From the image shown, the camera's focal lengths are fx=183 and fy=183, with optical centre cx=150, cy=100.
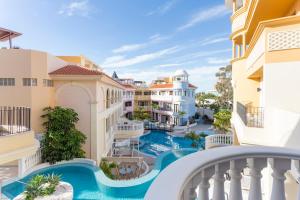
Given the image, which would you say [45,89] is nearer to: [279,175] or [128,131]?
[128,131]

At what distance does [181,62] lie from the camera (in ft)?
137

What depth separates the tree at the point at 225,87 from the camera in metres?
37.8

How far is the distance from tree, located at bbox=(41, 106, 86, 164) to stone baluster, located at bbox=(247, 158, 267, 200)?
1084 centimetres

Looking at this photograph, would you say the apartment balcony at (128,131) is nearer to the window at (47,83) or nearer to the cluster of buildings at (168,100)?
the window at (47,83)

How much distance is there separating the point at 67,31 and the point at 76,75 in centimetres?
802

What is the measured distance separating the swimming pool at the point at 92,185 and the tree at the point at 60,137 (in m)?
0.64

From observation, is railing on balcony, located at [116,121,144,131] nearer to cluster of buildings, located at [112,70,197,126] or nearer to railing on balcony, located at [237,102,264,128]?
railing on balcony, located at [237,102,264,128]

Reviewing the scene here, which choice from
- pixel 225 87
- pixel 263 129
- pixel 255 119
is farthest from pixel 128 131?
pixel 225 87

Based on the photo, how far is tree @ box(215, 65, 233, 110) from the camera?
37781 millimetres

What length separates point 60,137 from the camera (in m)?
10.7

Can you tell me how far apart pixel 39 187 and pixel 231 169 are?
7.99m

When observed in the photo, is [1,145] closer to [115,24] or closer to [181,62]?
[115,24]

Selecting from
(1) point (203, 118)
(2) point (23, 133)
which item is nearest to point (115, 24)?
(2) point (23, 133)

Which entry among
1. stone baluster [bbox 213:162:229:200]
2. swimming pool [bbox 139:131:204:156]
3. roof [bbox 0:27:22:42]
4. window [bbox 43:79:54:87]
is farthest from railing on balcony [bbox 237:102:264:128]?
roof [bbox 0:27:22:42]
